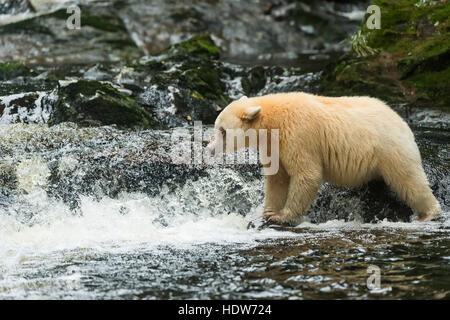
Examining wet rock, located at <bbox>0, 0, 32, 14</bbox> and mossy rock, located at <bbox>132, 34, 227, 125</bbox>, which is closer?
mossy rock, located at <bbox>132, 34, 227, 125</bbox>

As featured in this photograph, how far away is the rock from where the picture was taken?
1221 cm

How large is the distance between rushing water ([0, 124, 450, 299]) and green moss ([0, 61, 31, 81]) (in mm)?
4593

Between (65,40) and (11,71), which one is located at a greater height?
(65,40)

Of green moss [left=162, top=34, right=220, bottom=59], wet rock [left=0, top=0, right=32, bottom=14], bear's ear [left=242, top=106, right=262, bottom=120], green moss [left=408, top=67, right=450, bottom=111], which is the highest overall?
wet rock [left=0, top=0, right=32, bottom=14]

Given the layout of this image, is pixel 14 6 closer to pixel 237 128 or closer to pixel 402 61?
pixel 402 61

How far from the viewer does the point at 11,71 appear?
15.0 metres

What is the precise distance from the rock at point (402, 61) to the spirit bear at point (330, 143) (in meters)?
4.78

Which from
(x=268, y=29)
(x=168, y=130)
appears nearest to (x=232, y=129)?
(x=168, y=130)

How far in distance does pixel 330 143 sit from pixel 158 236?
246 centimetres

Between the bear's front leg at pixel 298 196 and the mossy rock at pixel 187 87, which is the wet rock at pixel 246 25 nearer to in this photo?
the mossy rock at pixel 187 87

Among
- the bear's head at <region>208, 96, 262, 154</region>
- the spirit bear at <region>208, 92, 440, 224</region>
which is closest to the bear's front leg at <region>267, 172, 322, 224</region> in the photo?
the spirit bear at <region>208, 92, 440, 224</region>

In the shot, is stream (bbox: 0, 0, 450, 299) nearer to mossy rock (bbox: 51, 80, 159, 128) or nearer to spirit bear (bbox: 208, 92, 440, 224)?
mossy rock (bbox: 51, 80, 159, 128)

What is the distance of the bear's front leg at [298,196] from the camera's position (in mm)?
7441

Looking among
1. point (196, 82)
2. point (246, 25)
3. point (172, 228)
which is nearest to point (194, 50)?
point (196, 82)
